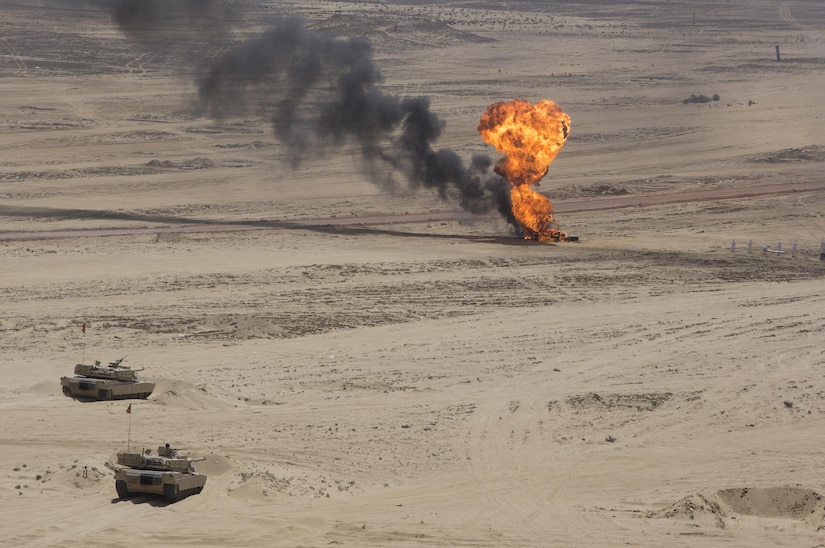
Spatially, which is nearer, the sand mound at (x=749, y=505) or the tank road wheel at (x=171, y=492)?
the tank road wheel at (x=171, y=492)

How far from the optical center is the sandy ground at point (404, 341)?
23188 millimetres

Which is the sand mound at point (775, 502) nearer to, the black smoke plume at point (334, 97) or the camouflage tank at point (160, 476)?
the camouflage tank at point (160, 476)

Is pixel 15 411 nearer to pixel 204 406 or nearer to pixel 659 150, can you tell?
pixel 204 406

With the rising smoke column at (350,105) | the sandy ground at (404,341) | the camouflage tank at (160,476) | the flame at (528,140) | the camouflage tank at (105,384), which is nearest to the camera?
the camouflage tank at (160,476)

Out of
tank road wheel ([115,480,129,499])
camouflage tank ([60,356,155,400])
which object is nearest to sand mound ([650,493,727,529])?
tank road wheel ([115,480,129,499])

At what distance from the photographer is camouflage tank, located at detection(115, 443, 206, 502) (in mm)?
22562

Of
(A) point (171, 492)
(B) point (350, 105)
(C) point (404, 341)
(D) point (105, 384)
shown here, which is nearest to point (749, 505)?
(A) point (171, 492)

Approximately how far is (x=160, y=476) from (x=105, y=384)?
6.11m

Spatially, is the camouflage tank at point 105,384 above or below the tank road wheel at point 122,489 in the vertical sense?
above

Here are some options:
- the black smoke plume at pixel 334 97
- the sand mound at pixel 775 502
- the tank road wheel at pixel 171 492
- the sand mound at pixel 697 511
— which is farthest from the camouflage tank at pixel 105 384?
the black smoke plume at pixel 334 97

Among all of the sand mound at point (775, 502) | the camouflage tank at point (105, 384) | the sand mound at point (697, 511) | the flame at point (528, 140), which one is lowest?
the sand mound at point (775, 502)

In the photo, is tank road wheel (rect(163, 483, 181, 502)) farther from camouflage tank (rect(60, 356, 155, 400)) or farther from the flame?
the flame

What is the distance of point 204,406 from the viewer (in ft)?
92.7

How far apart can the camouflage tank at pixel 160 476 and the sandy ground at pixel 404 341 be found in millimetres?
332
